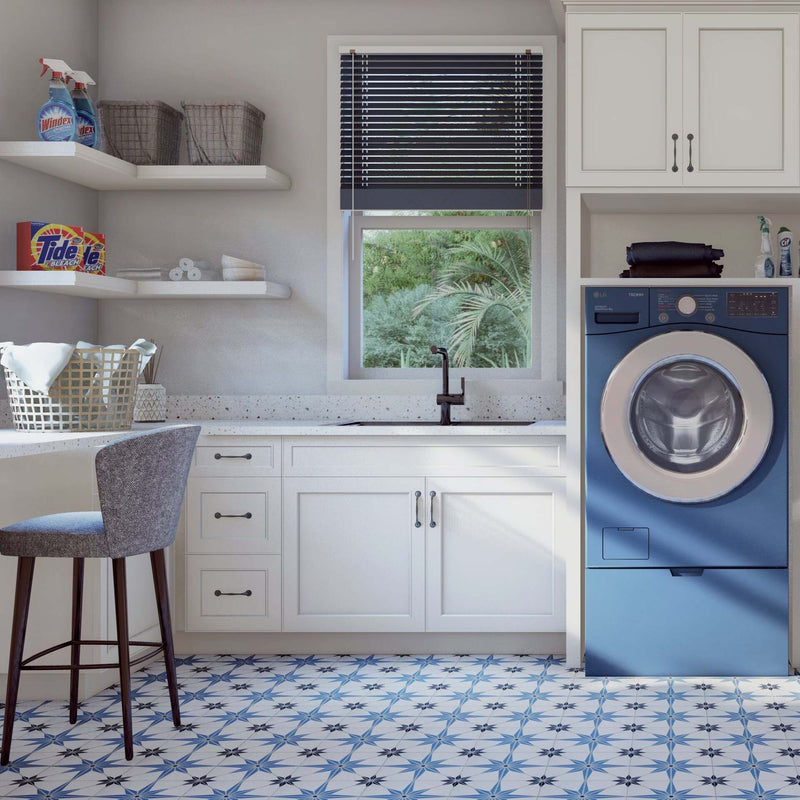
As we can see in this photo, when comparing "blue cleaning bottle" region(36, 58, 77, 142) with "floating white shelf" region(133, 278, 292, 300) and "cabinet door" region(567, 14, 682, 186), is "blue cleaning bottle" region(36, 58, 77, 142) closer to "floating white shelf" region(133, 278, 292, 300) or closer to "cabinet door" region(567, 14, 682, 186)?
"floating white shelf" region(133, 278, 292, 300)

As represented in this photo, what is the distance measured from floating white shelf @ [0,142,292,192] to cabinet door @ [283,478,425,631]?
3.82 feet

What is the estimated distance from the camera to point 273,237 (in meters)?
4.06

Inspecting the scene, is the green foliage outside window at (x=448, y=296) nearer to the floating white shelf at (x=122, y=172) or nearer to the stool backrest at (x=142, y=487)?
the floating white shelf at (x=122, y=172)

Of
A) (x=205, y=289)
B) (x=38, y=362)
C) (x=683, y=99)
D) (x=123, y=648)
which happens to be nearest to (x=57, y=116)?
(x=205, y=289)

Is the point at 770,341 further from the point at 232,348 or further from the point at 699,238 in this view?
the point at 232,348

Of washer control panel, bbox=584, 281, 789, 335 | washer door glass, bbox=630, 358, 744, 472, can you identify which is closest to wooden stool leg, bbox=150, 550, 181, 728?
washer door glass, bbox=630, 358, 744, 472

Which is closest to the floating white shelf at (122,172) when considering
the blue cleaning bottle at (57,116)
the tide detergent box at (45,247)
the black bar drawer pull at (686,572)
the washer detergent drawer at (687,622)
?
the blue cleaning bottle at (57,116)

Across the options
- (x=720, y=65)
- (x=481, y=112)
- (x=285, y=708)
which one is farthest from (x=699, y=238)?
(x=285, y=708)

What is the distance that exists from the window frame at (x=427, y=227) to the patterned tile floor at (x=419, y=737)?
3.62 ft

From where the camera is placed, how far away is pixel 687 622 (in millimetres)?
3301

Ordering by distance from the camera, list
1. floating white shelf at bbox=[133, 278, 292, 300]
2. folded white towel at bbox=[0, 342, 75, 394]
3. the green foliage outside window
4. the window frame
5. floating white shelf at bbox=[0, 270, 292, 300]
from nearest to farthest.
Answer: folded white towel at bbox=[0, 342, 75, 394], floating white shelf at bbox=[0, 270, 292, 300], floating white shelf at bbox=[133, 278, 292, 300], the window frame, the green foliage outside window

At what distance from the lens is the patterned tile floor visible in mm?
2416

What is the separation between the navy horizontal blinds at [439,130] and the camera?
13.1ft

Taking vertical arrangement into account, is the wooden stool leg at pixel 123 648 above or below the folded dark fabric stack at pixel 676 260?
below
